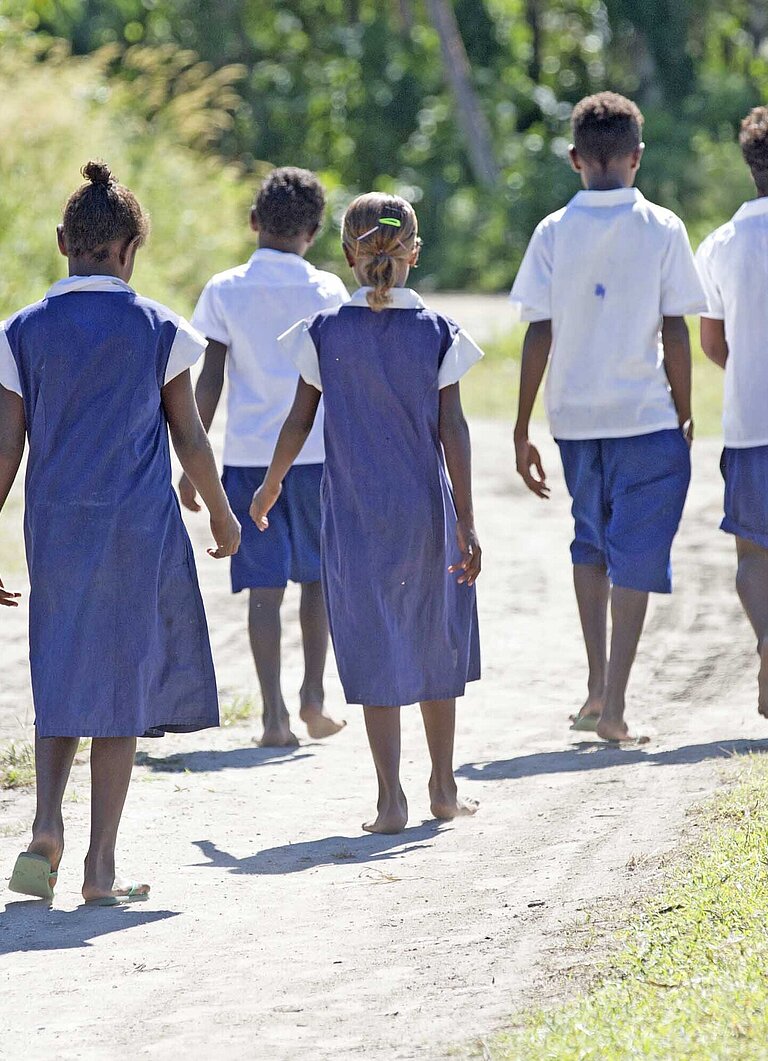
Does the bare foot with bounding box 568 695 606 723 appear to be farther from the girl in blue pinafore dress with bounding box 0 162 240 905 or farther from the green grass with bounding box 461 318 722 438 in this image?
the green grass with bounding box 461 318 722 438

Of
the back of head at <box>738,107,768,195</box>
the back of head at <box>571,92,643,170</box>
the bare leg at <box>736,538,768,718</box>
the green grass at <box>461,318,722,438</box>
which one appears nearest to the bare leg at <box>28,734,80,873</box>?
the bare leg at <box>736,538,768,718</box>

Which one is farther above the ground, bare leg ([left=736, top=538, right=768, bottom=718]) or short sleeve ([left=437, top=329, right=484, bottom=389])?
short sleeve ([left=437, top=329, right=484, bottom=389])

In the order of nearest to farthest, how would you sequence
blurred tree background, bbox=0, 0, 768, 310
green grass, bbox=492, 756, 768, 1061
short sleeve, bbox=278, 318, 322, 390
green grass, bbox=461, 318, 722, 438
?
green grass, bbox=492, 756, 768, 1061, short sleeve, bbox=278, 318, 322, 390, green grass, bbox=461, 318, 722, 438, blurred tree background, bbox=0, 0, 768, 310

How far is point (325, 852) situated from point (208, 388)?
6.16 ft

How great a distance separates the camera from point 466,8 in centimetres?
3014

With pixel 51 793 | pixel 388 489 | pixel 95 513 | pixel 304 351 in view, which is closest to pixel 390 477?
pixel 388 489

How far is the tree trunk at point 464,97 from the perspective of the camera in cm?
2566

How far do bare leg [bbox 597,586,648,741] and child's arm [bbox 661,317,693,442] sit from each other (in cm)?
67

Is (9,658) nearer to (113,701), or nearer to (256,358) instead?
(256,358)

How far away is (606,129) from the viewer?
577 cm

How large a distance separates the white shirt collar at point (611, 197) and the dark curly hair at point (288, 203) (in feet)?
2.99

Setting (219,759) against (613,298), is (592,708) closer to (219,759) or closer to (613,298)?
(219,759)

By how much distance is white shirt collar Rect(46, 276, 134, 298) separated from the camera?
→ 4.22 m

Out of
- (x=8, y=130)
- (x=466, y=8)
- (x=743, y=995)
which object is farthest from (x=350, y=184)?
(x=743, y=995)
